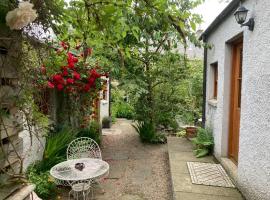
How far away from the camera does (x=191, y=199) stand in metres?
3.99

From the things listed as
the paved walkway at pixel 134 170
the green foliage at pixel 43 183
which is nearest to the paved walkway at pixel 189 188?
the paved walkway at pixel 134 170

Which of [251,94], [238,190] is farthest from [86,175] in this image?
[251,94]

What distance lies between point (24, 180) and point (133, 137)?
854 centimetres

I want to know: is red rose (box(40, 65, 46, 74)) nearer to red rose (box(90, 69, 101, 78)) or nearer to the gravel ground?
the gravel ground

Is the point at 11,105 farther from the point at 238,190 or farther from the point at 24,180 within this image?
the point at 238,190

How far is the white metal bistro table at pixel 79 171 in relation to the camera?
445 cm

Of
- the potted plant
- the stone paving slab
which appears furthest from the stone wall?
the potted plant

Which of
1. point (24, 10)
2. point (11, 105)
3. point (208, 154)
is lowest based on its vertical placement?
point (208, 154)

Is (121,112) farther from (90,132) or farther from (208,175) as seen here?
(208,175)

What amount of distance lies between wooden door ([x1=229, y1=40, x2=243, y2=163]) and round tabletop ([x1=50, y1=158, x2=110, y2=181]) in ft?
8.16

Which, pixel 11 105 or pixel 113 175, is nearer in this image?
pixel 11 105

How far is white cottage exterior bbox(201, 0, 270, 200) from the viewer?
349 centimetres

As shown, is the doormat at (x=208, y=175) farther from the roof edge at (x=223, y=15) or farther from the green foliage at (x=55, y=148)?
the roof edge at (x=223, y=15)

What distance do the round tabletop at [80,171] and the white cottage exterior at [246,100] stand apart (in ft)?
7.32
